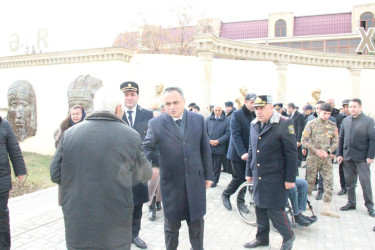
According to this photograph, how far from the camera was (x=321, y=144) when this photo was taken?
16.8 feet

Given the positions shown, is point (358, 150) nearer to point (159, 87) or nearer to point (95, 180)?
point (95, 180)

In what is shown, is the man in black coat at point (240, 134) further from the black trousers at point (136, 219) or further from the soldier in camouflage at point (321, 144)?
the black trousers at point (136, 219)

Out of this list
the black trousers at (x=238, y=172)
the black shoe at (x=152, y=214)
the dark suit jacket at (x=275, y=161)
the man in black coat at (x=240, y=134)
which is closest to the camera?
the dark suit jacket at (x=275, y=161)

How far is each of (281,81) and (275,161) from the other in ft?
31.1

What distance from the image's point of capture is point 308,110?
28.3 feet

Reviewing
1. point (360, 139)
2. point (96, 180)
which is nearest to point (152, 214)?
point (96, 180)

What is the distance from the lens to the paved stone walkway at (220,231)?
387cm

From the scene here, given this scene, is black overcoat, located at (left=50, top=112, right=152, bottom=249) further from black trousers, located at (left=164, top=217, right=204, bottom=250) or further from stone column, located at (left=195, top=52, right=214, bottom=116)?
stone column, located at (left=195, top=52, right=214, bottom=116)

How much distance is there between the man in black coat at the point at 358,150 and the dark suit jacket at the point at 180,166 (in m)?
3.34

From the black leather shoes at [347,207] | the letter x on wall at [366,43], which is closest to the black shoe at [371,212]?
the black leather shoes at [347,207]

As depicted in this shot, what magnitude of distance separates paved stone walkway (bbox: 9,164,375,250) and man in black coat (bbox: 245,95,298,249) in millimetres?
529

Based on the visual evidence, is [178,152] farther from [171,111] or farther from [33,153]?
[33,153]

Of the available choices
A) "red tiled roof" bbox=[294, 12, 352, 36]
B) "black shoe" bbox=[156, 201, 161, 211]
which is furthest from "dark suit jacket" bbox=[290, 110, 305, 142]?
"red tiled roof" bbox=[294, 12, 352, 36]

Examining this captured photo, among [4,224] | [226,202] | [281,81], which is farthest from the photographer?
[281,81]
